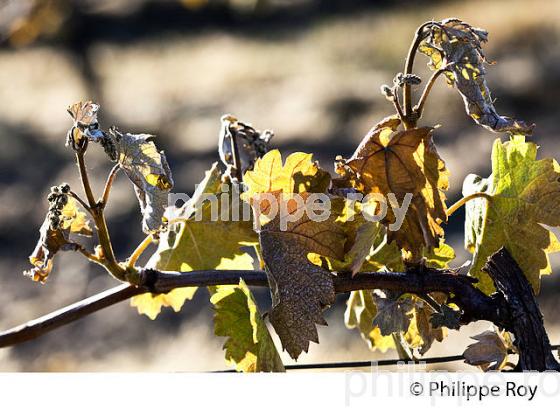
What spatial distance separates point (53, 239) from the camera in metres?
0.72

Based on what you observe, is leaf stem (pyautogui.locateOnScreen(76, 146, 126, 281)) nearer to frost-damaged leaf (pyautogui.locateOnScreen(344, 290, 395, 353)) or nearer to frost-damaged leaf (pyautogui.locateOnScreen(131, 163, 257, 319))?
frost-damaged leaf (pyautogui.locateOnScreen(131, 163, 257, 319))

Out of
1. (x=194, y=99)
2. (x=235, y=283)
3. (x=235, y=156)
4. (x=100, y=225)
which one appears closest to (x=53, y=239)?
(x=100, y=225)

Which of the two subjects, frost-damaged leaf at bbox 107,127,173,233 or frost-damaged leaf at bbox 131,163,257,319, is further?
frost-damaged leaf at bbox 131,163,257,319

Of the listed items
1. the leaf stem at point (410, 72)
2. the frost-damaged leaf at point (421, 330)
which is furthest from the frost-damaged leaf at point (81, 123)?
the frost-damaged leaf at point (421, 330)

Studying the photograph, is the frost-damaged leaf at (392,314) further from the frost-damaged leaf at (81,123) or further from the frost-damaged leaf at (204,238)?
the frost-damaged leaf at (81,123)

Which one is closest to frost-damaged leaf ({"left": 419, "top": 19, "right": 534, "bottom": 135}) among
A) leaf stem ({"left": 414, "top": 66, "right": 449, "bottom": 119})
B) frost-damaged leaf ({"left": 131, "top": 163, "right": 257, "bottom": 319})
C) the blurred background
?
leaf stem ({"left": 414, "top": 66, "right": 449, "bottom": 119})

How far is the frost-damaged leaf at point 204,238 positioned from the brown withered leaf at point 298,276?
3.6 inches

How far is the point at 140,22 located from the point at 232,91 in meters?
1.11

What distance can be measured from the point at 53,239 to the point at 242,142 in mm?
313

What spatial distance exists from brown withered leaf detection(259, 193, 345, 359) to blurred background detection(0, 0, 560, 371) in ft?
4.09

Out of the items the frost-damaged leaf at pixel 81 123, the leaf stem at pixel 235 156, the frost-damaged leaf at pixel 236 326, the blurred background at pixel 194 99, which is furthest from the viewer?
the blurred background at pixel 194 99

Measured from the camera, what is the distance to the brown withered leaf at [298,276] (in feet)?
2.36

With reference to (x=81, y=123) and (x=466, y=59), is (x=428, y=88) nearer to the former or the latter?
(x=466, y=59)

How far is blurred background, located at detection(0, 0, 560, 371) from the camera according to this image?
2.53m
